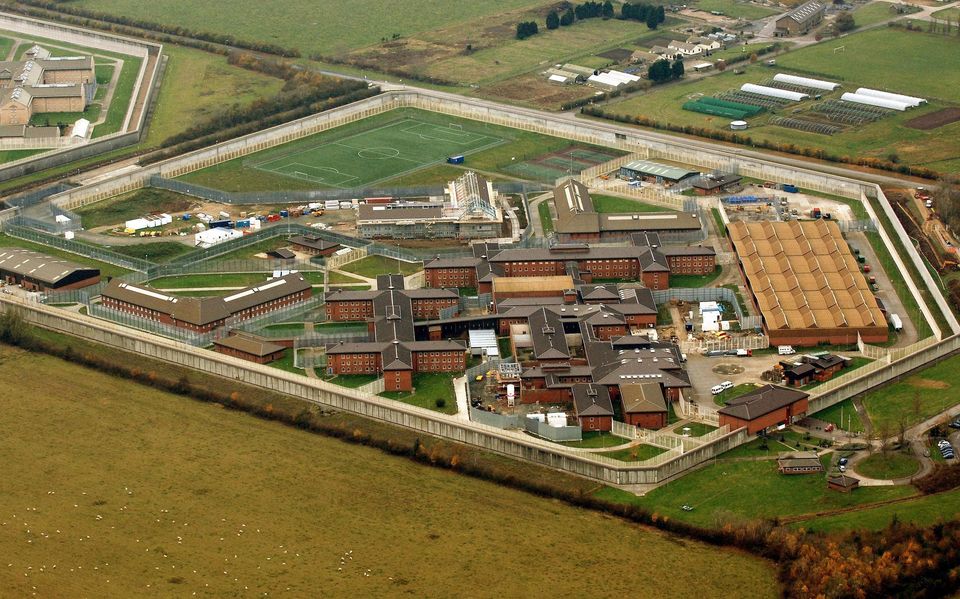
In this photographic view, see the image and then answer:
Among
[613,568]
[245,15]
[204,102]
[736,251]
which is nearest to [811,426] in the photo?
[613,568]

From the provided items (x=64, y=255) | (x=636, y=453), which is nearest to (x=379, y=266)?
(x=64, y=255)

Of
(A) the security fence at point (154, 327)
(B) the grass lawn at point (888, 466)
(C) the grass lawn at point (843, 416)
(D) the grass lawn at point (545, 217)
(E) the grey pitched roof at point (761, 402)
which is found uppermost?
(D) the grass lawn at point (545, 217)

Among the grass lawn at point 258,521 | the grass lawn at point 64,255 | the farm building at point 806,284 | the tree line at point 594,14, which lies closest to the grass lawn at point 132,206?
the grass lawn at point 64,255

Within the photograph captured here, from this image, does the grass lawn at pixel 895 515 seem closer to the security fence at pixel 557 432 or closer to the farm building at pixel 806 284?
the security fence at pixel 557 432

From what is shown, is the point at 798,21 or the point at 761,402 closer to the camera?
the point at 761,402

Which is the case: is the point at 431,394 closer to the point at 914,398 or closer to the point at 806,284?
the point at 914,398

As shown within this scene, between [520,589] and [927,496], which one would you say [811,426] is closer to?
[927,496]

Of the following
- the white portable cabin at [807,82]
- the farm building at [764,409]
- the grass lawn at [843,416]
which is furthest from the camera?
the white portable cabin at [807,82]
